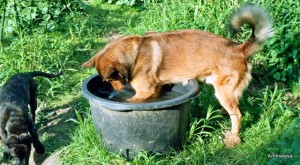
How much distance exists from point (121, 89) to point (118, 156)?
738mm

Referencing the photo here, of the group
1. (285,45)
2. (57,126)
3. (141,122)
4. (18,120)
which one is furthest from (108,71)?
(285,45)

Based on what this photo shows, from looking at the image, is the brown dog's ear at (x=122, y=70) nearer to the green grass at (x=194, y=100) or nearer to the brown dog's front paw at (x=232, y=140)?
the green grass at (x=194, y=100)

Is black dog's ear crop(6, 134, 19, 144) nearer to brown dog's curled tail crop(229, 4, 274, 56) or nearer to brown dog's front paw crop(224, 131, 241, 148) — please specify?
brown dog's front paw crop(224, 131, 241, 148)

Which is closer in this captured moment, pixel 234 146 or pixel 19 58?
pixel 234 146

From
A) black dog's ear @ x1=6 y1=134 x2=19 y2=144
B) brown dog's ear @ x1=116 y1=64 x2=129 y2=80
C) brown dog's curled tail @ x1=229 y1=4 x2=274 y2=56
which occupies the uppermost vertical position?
brown dog's curled tail @ x1=229 y1=4 x2=274 y2=56

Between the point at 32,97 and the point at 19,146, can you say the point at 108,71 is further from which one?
the point at 32,97

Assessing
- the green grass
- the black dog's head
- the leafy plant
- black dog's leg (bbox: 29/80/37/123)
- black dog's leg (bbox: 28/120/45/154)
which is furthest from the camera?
the leafy plant

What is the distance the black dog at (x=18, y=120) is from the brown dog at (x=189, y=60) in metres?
0.91

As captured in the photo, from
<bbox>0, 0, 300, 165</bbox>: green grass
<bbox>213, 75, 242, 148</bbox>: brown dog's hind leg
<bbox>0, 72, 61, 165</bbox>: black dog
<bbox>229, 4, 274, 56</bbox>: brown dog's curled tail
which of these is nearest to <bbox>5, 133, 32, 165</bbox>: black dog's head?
<bbox>0, 72, 61, 165</bbox>: black dog

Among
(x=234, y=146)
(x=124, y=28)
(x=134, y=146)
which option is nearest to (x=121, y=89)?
(x=134, y=146)

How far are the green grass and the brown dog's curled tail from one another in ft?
2.80

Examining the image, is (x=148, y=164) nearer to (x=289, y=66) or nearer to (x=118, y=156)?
(x=118, y=156)

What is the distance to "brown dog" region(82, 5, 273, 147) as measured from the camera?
5008 millimetres

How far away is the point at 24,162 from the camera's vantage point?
16.1 ft
